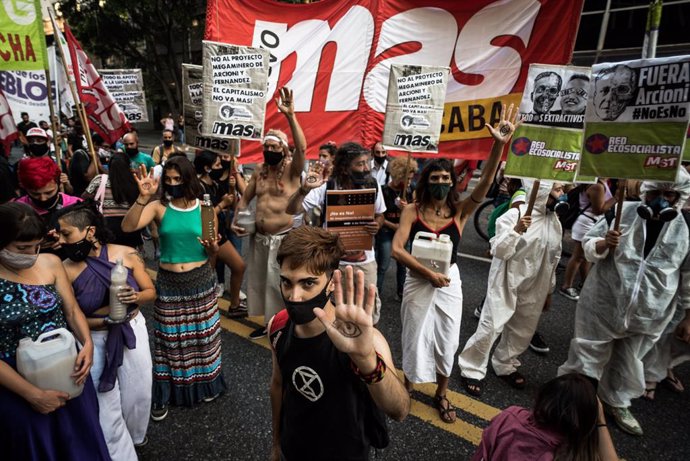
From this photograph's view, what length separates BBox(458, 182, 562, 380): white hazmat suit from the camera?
344cm

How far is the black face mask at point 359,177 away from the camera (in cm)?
354

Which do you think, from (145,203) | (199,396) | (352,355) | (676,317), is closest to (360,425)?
(352,355)

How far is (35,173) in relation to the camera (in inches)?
121

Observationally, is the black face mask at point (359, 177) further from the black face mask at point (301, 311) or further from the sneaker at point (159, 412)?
the sneaker at point (159, 412)

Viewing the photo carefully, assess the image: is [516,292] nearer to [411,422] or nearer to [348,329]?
[411,422]

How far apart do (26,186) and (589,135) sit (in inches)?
165

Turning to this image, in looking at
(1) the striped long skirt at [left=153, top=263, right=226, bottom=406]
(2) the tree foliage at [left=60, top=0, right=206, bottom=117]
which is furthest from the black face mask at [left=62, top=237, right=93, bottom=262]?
(2) the tree foliage at [left=60, top=0, right=206, bottom=117]

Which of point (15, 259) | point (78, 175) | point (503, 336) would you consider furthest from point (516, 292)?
point (78, 175)

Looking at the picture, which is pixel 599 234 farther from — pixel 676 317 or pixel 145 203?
pixel 145 203

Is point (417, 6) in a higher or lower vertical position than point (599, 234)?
higher

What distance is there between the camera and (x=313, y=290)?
1.64m

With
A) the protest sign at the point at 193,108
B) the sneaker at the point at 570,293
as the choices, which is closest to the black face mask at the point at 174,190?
the protest sign at the point at 193,108

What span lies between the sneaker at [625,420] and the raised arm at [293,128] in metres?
3.26

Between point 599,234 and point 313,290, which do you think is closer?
point 313,290
